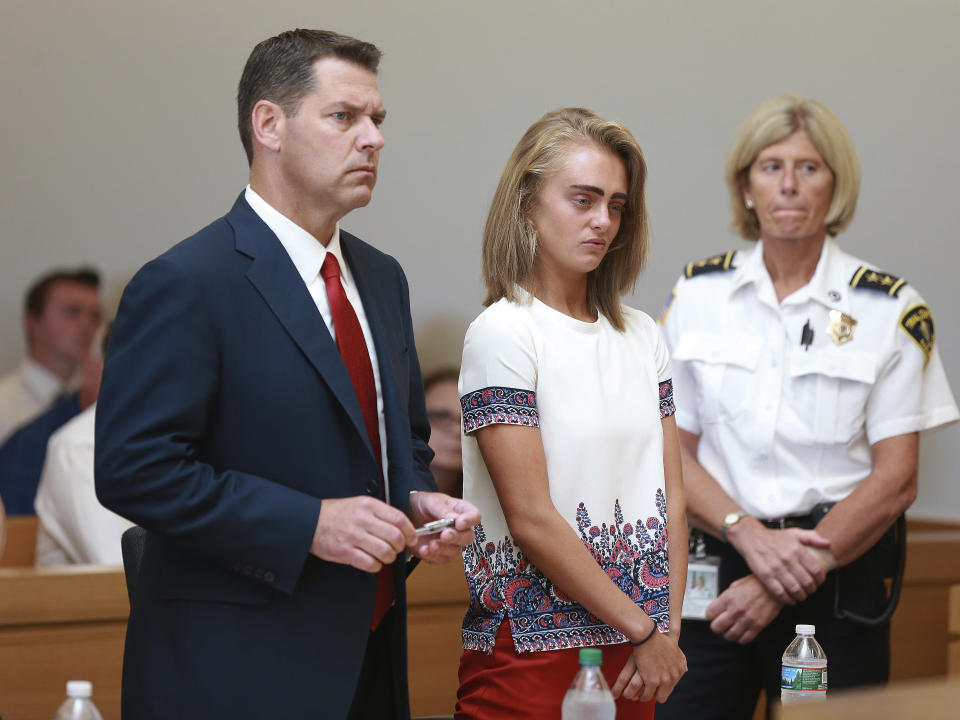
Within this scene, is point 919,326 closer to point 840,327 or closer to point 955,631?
point 840,327

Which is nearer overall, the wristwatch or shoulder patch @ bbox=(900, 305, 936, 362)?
the wristwatch

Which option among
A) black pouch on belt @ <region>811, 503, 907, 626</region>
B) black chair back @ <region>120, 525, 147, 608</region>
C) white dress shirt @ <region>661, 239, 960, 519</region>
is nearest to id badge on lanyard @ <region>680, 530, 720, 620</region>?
white dress shirt @ <region>661, 239, 960, 519</region>

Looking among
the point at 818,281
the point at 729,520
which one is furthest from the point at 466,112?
the point at 729,520

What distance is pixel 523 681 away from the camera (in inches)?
75.5

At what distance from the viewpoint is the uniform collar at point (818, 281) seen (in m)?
2.72

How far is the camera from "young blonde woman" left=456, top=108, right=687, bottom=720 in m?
1.93

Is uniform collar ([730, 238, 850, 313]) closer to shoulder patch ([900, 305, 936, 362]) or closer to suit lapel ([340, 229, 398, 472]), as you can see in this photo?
shoulder patch ([900, 305, 936, 362])

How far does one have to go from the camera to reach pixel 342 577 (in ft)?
5.73

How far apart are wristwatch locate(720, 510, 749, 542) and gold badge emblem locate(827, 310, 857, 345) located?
45cm

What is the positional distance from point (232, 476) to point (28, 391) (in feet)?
14.1

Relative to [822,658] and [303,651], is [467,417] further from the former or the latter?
[822,658]

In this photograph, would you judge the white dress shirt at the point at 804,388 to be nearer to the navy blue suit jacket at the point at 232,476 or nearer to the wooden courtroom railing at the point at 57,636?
the navy blue suit jacket at the point at 232,476

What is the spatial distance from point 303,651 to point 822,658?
1.10m

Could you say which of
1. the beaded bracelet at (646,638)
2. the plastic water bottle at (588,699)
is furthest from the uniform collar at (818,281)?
the plastic water bottle at (588,699)
